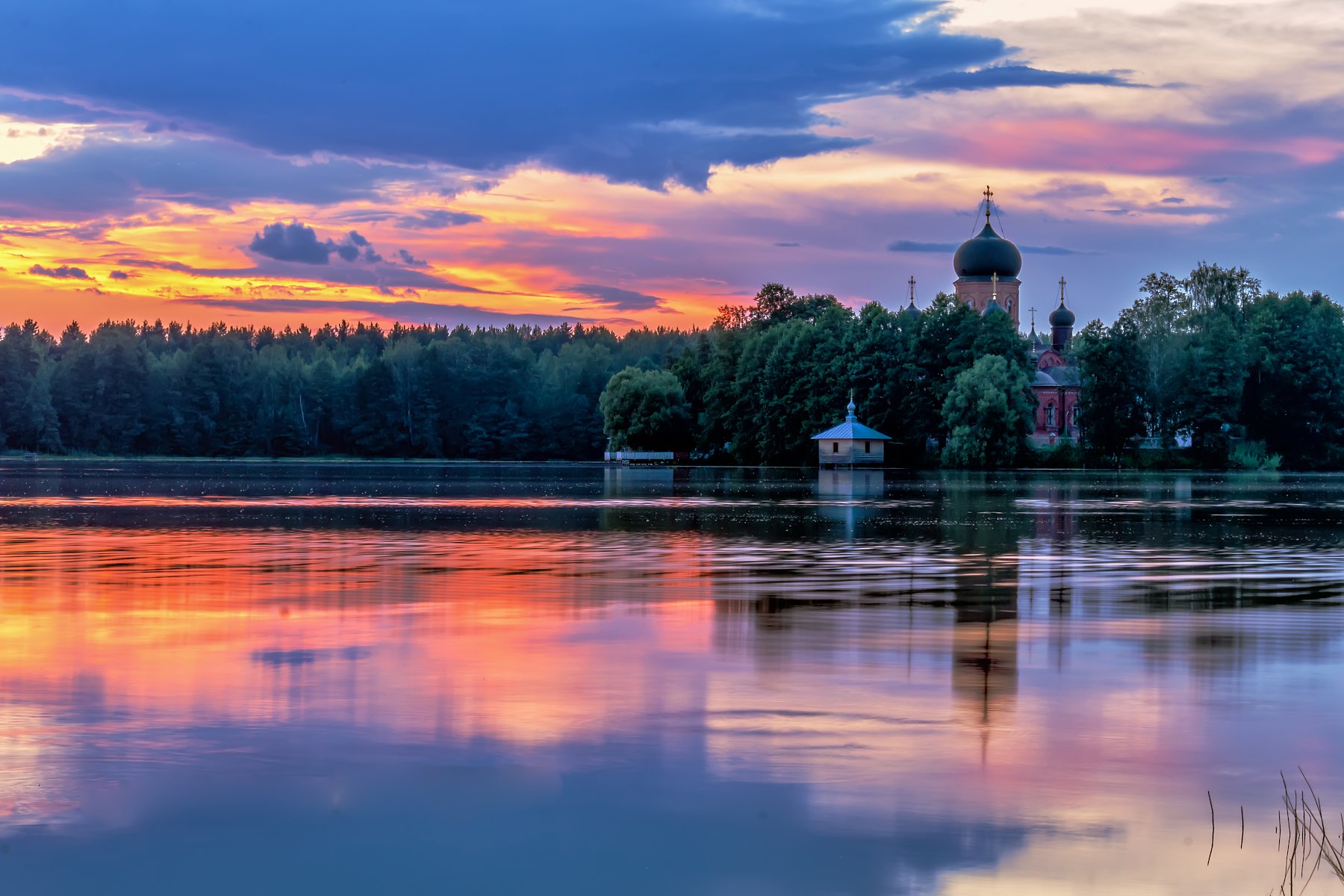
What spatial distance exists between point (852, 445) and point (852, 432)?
911mm

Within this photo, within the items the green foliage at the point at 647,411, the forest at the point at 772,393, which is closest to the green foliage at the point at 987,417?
the forest at the point at 772,393

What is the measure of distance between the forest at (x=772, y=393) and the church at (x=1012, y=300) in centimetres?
353

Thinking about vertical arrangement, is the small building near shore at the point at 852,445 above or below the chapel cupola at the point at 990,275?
below

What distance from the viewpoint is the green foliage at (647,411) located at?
126 meters

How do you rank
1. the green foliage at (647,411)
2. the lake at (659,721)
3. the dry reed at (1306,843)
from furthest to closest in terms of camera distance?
the green foliage at (647,411) → the lake at (659,721) → the dry reed at (1306,843)

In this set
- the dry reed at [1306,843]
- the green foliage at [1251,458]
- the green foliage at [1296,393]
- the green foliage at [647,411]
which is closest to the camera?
the dry reed at [1306,843]

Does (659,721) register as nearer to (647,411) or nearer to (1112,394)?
(1112,394)

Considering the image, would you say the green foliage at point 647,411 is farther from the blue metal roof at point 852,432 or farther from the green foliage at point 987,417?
the green foliage at point 987,417

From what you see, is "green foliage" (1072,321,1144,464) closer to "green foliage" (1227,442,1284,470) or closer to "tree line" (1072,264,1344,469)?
"tree line" (1072,264,1344,469)

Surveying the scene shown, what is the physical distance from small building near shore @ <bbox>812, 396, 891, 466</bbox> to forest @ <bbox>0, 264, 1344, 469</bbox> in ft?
9.16

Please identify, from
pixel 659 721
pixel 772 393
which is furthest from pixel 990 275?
pixel 659 721

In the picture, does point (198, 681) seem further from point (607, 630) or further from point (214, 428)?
point (214, 428)

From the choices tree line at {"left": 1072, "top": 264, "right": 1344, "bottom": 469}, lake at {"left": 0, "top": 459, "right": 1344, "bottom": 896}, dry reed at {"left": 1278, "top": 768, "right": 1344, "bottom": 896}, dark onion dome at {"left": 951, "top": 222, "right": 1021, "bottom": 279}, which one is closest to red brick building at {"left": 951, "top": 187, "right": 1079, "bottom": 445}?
dark onion dome at {"left": 951, "top": 222, "right": 1021, "bottom": 279}

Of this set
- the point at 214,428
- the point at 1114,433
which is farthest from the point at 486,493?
the point at 214,428
